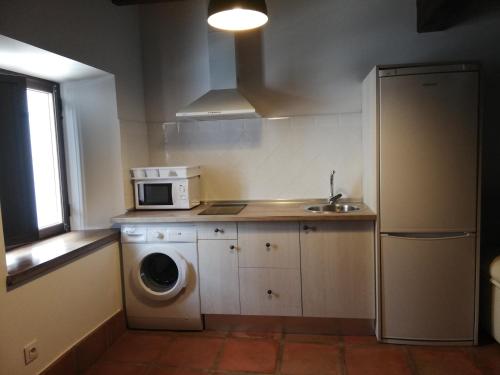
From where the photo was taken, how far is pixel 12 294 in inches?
75.6

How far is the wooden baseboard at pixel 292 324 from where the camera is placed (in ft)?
8.97

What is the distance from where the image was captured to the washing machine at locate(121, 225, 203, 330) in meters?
2.81

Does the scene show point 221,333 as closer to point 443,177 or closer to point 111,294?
point 111,294

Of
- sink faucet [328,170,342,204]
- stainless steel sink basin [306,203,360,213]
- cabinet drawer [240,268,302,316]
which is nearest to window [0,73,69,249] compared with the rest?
cabinet drawer [240,268,302,316]

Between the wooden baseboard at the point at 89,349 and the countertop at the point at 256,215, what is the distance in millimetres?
732

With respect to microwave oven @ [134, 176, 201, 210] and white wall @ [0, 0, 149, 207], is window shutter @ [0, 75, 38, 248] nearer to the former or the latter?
white wall @ [0, 0, 149, 207]

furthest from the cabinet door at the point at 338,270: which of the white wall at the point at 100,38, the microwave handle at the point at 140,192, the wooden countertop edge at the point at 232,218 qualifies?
the white wall at the point at 100,38

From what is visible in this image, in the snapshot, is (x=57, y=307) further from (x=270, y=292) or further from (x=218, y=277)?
(x=270, y=292)

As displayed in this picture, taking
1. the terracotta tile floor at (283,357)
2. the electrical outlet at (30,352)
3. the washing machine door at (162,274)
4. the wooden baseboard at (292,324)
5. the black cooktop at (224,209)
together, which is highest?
the black cooktop at (224,209)

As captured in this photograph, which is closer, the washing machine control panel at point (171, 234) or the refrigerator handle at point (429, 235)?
the refrigerator handle at point (429, 235)

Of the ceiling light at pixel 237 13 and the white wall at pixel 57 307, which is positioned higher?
the ceiling light at pixel 237 13

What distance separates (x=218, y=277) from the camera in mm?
2809

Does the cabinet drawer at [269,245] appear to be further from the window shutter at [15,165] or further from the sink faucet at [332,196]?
the window shutter at [15,165]

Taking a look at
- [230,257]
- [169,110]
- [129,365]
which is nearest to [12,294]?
[129,365]
